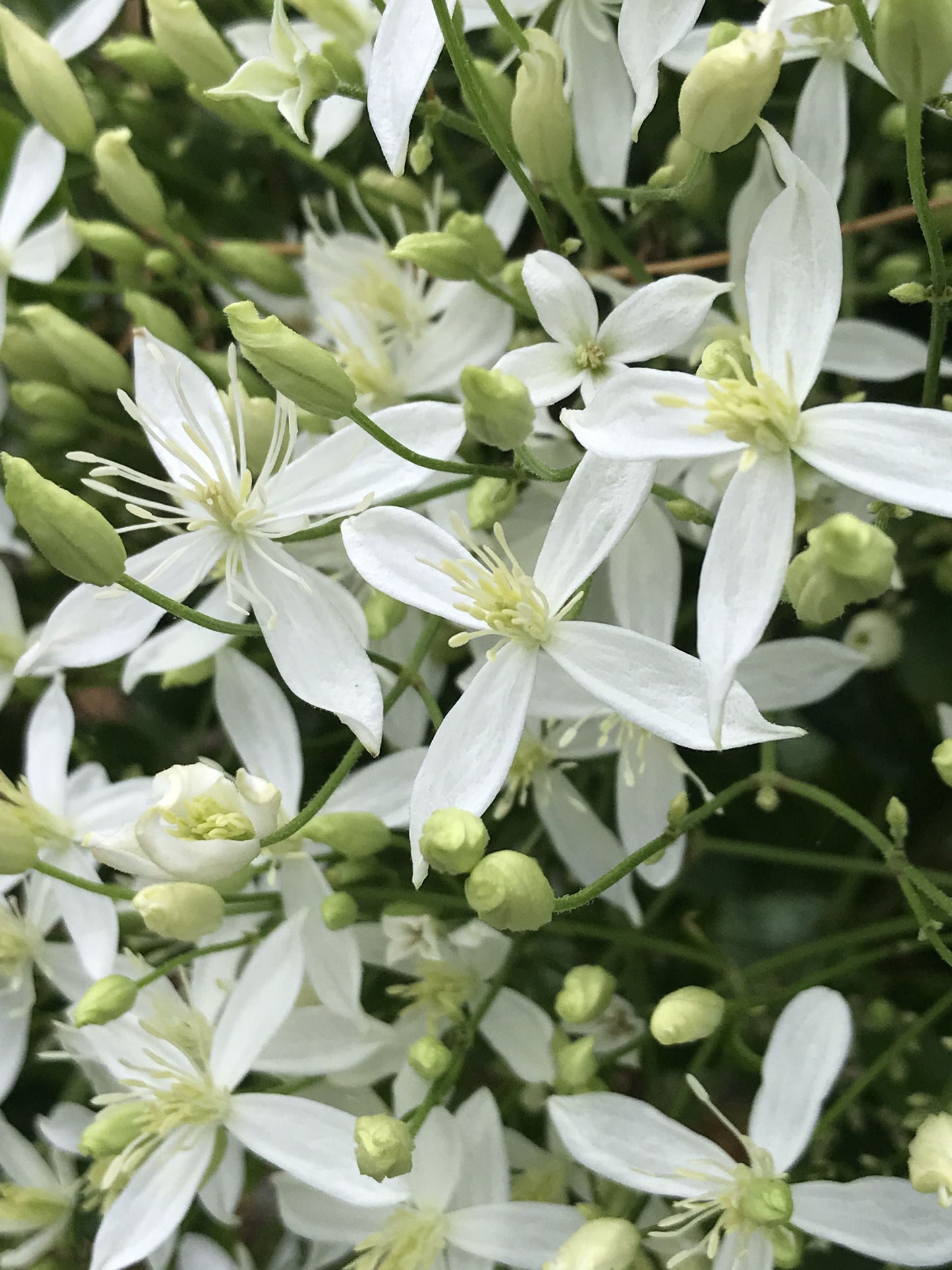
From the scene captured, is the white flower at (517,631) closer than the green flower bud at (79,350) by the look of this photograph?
Yes

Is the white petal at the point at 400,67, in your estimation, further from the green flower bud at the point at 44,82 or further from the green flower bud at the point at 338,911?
the green flower bud at the point at 338,911

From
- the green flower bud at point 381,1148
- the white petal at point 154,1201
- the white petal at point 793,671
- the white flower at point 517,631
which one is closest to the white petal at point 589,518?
the white flower at point 517,631

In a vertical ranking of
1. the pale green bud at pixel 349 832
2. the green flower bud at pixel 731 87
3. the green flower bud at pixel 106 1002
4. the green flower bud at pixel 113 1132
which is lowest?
the green flower bud at pixel 113 1132

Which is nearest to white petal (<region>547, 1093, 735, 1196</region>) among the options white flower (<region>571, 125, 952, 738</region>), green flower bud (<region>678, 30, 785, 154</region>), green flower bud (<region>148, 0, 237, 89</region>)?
white flower (<region>571, 125, 952, 738</region>)

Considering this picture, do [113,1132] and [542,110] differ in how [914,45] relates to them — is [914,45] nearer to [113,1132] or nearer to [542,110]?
[542,110]

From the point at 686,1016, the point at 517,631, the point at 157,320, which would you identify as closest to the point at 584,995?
the point at 686,1016

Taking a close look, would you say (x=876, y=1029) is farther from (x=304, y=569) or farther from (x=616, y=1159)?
(x=304, y=569)

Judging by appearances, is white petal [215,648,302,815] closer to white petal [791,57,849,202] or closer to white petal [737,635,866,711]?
white petal [737,635,866,711]
